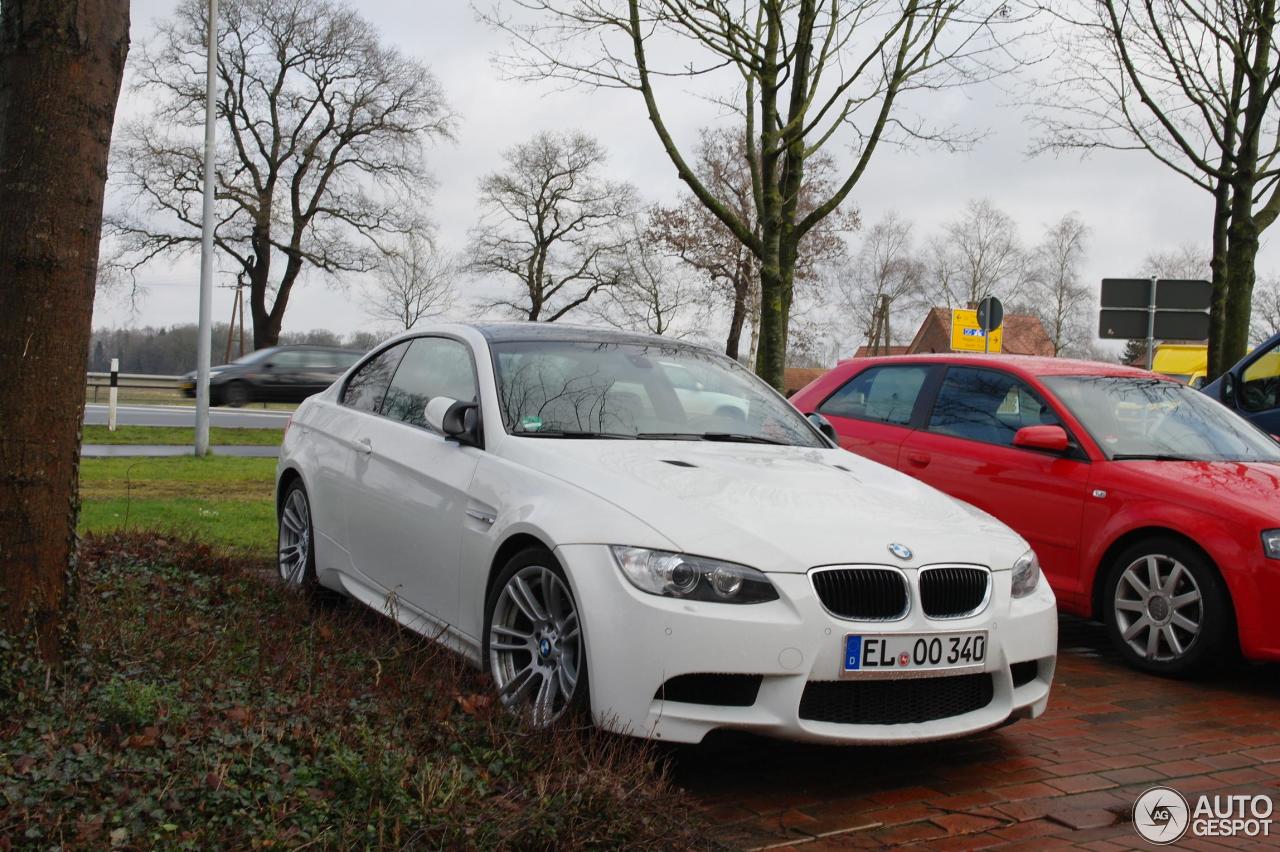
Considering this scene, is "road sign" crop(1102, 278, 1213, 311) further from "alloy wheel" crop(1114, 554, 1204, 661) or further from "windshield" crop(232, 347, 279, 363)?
"windshield" crop(232, 347, 279, 363)

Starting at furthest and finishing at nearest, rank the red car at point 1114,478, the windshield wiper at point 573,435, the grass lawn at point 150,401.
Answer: the grass lawn at point 150,401 < the red car at point 1114,478 < the windshield wiper at point 573,435

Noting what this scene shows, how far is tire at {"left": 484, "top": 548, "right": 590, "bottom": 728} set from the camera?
392 centimetres

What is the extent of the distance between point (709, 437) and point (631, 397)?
37 cm

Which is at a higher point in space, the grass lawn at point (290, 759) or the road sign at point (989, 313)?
the road sign at point (989, 313)

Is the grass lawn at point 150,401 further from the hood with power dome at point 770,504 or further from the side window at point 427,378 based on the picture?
the hood with power dome at point 770,504

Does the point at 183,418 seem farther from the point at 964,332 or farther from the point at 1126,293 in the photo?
the point at 1126,293

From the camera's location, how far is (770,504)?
4.18 metres

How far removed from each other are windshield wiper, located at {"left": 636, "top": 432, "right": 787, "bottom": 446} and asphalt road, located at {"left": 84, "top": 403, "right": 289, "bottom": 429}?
21.0 m

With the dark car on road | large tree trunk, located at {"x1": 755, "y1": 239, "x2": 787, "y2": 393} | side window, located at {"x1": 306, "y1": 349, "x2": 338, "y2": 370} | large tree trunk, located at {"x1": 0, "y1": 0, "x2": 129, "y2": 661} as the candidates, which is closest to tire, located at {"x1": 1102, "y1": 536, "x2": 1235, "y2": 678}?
large tree trunk, located at {"x1": 0, "y1": 0, "x2": 129, "y2": 661}

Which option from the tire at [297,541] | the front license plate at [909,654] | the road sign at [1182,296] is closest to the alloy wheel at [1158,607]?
the front license plate at [909,654]

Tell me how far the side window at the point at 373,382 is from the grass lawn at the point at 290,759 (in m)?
1.85

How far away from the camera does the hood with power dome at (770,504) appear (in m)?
3.90

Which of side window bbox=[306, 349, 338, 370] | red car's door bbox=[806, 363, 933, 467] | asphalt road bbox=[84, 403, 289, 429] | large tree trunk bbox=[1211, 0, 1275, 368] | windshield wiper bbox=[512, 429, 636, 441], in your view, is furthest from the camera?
side window bbox=[306, 349, 338, 370]

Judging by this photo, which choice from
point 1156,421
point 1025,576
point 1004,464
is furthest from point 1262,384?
point 1025,576
